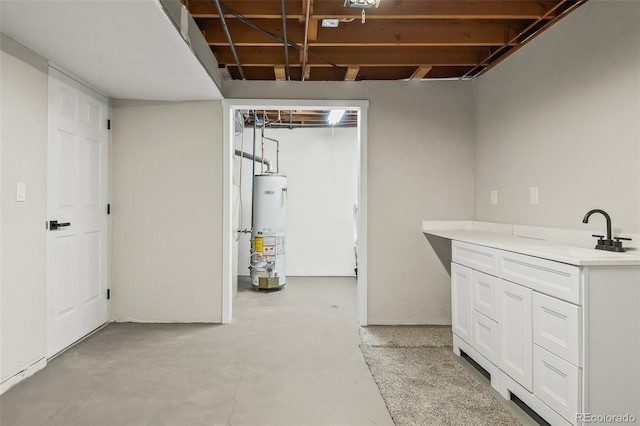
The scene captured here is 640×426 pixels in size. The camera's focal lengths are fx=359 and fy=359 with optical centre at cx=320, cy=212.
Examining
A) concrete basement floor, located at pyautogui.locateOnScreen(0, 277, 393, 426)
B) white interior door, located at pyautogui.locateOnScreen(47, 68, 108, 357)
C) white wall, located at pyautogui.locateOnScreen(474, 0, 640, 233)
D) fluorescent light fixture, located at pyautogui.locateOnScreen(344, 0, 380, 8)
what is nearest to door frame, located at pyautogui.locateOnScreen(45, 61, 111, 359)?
white interior door, located at pyautogui.locateOnScreen(47, 68, 108, 357)

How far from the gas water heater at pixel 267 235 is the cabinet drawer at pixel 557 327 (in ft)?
11.3

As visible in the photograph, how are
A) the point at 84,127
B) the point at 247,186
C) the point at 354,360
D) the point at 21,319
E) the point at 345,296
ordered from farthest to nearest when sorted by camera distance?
the point at 247,186 → the point at 345,296 → the point at 84,127 → the point at 354,360 → the point at 21,319

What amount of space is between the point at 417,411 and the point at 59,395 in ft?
6.90

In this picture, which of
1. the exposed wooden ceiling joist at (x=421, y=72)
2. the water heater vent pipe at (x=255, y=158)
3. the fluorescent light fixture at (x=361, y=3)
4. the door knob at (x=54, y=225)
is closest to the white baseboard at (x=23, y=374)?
the door knob at (x=54, y=225)

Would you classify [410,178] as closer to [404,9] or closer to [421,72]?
[421,72]

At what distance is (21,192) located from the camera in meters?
2.31

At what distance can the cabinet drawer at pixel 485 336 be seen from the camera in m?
2.20

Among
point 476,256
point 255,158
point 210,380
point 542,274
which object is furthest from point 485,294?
point 255,158

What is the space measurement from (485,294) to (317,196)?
3693mm

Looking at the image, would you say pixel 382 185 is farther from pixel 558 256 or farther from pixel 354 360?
pixel 558 256

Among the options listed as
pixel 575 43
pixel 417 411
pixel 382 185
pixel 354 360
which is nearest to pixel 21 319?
pixel 354 360

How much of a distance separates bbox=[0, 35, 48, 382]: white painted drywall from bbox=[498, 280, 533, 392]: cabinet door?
298cm

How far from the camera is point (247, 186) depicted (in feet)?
18.8

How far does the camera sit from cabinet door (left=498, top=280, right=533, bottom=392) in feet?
6.21
